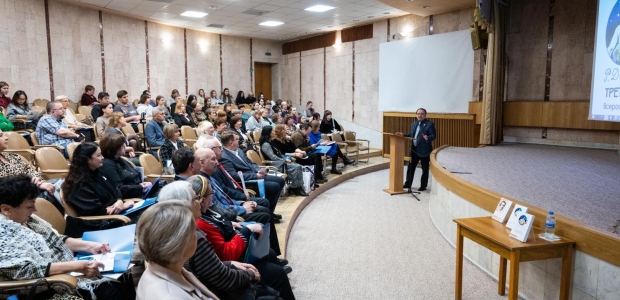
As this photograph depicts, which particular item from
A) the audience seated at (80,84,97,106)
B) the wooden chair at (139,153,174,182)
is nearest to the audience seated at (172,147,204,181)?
the wooden chair at (139,153,174,182)

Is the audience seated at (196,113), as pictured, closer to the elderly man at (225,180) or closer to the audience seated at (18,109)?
the audience seated at (18,109)

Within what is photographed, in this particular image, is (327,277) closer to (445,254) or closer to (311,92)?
(445,254)

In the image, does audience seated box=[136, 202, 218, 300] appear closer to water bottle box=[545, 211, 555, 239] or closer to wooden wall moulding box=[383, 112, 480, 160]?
water bottle box=[545, 211, 555, 239]

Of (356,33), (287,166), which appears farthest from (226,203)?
(356,33)

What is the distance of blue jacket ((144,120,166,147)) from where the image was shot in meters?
5.84

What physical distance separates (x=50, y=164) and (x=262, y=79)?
10.5m

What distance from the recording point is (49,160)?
4.02 m

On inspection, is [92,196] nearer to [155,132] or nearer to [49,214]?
[49,214]

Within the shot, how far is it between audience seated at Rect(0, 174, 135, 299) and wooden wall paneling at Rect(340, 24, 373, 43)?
9916mm

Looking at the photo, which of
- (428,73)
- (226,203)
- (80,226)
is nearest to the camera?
(80,226)

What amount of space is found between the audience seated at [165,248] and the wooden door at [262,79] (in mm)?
12516

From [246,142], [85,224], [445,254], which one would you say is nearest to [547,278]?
[445,254]

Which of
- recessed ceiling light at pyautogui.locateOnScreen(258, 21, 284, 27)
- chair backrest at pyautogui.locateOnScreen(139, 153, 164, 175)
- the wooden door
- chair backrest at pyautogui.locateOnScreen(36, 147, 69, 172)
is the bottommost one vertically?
chair backrest at pyautogui.locateOnScreen(139, 153, 164, 175)

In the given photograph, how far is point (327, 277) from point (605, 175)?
10.2ft
